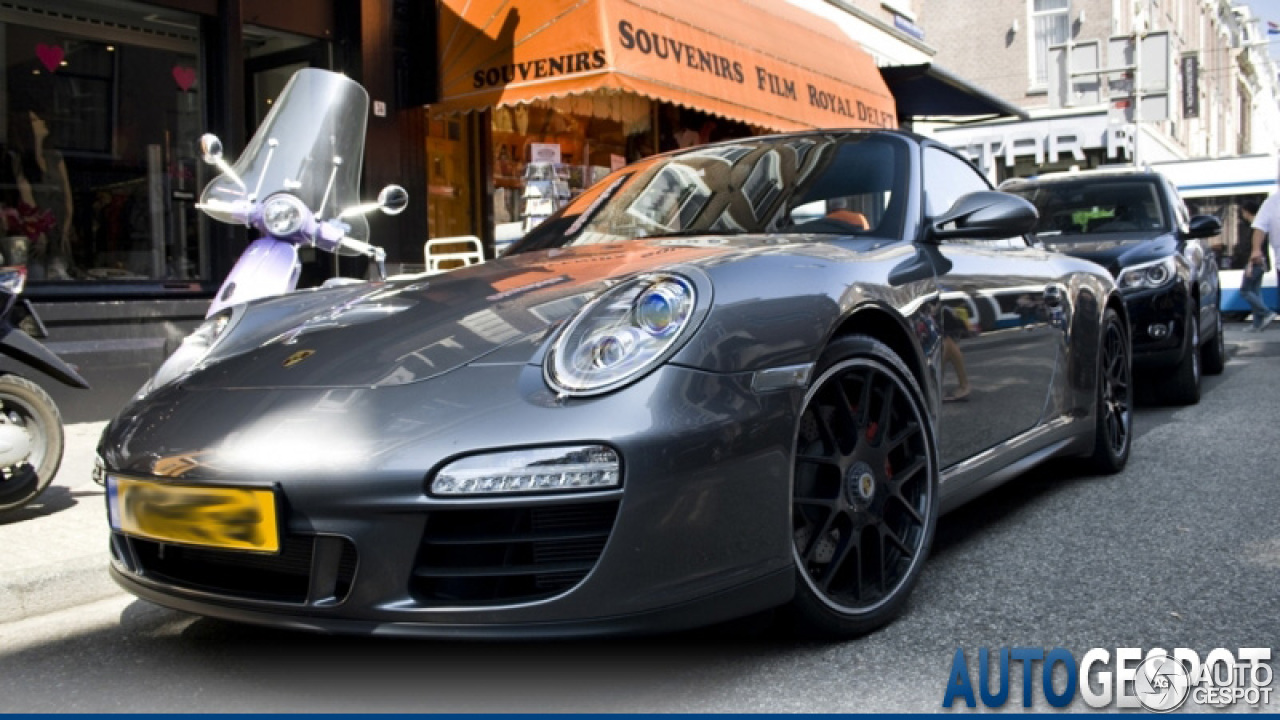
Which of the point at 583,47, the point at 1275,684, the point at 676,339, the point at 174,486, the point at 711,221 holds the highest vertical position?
the point at 583,47

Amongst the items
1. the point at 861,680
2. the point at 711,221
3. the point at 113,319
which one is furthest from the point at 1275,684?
Answer: the point at 113,319

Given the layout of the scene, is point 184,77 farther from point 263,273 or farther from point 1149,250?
point 1149,250

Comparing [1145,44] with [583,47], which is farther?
[1145,44]

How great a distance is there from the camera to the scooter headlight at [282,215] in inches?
180

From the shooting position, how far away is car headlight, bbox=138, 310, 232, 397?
3.20m

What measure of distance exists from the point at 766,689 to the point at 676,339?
0.75 meters

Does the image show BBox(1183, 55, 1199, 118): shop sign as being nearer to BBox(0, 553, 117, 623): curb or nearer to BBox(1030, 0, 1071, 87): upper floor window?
BBox(1030, 0, 1071, 87): upper floor window

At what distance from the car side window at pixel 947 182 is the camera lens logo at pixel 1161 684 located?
5.04 feet

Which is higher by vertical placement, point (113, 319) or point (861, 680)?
point (113, 319)

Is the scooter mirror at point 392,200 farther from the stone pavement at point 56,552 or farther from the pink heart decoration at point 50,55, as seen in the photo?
the pink heart decoration at point 50,55

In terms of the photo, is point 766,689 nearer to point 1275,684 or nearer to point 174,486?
point 1275,684

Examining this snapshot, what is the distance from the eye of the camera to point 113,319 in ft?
22.4

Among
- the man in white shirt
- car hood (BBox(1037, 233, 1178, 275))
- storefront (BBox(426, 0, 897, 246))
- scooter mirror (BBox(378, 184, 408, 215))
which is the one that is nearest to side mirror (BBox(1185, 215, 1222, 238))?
car hood (BBox(1037, 233, 1178, 275))

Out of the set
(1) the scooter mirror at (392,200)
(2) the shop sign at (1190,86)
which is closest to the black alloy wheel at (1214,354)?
(1) the scooter mirror at (392,200)
